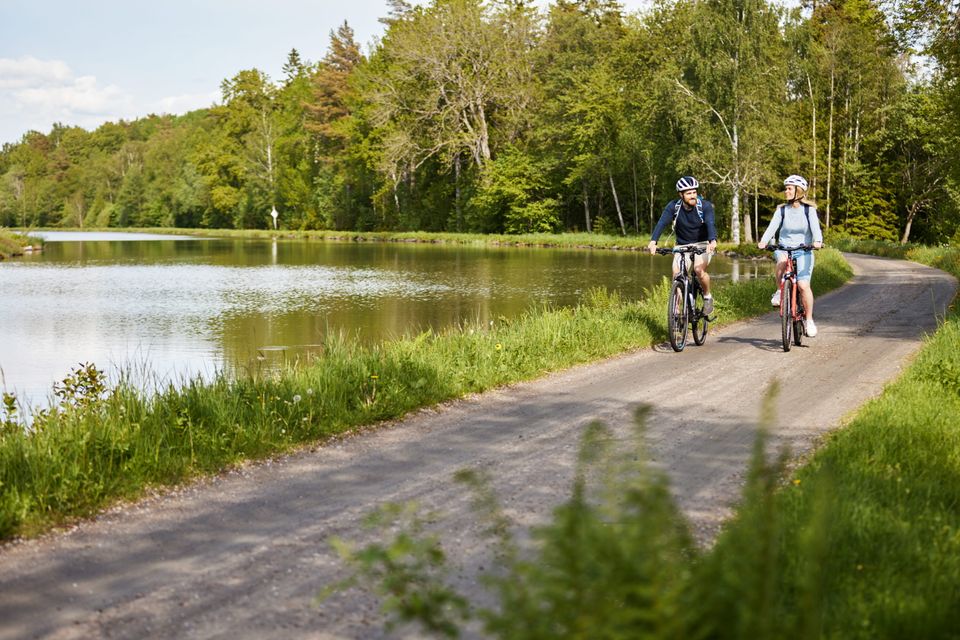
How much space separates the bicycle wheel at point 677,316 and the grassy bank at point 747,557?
4538mm

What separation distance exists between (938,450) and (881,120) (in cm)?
4733

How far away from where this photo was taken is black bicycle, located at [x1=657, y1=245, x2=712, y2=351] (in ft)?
36.4

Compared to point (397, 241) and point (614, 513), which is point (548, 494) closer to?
point (614, 513)

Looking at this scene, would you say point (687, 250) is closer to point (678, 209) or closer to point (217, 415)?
point (678, 209)

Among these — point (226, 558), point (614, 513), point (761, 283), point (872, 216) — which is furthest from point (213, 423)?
point (872, 216)

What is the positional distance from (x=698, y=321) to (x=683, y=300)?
0.56 metres

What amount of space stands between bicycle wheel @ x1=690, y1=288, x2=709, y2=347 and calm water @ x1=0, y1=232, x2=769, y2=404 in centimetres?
470

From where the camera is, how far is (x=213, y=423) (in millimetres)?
6488

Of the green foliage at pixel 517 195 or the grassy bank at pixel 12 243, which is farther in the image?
the green foliage at pixel 517 195

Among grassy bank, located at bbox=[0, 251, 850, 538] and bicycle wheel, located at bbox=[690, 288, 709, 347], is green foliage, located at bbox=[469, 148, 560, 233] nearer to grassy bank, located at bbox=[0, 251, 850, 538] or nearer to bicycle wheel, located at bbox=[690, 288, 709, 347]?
bicycle wheel, located at bbox=[690, 288, 709, 347]

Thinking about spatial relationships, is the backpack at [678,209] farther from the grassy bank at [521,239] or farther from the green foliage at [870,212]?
the green foliage at [870,212]


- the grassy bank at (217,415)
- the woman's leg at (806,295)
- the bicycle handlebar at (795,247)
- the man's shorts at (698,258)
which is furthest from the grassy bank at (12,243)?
the woman's leg at (806,295)

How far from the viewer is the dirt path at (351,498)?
3.59 meters

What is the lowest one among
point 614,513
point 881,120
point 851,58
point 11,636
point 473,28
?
point 11,636
